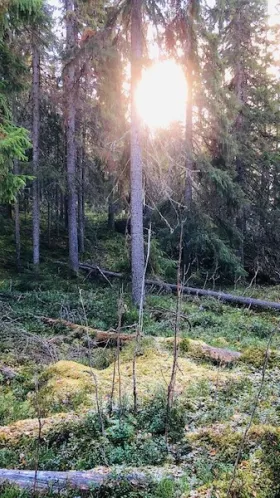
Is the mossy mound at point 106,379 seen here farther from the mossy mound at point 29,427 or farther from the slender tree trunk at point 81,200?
the slender tree trunk at point 81,200

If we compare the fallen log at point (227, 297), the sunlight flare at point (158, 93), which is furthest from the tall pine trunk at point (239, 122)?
the sunlight flare at point (158, 93)

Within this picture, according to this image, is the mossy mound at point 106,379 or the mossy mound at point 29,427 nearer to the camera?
the mossy mound at point 29,427

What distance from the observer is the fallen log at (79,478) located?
2.71m

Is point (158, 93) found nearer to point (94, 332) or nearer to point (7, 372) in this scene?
point (94, 332)

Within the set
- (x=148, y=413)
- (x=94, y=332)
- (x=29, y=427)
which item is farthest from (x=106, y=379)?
(x=94, y=332)

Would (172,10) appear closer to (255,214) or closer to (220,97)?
(220,97)

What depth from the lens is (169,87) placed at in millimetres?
11297

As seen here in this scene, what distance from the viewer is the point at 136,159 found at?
34.3 feet

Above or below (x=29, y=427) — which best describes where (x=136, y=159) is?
above

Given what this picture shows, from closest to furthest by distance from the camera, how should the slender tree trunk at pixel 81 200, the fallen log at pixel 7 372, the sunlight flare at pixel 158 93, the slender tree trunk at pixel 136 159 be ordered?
the fallen log at pixel 7 372, the slender tree trunk at pixel 136 159, the sunlight flare at pixel 158 93, the slender tree trunk at pixel 81 200

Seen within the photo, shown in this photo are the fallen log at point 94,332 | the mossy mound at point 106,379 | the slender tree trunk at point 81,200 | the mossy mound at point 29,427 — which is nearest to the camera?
the mossy mound at point 29,427

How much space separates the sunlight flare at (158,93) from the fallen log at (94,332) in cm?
600

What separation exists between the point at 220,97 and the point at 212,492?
14.0 metres

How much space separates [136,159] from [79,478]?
8.76 m
